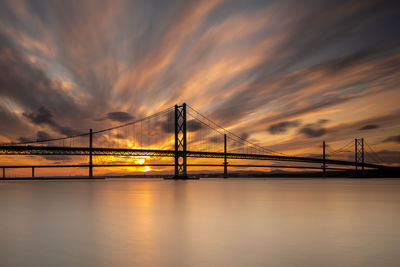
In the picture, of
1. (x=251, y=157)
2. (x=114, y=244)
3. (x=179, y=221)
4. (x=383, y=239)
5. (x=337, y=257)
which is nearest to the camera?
(x=337, y=257)

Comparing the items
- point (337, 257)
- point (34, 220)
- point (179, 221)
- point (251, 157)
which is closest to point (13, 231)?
point (34, 220)

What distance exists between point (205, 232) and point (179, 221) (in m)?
1.84

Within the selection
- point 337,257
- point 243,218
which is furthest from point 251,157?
point 337,257

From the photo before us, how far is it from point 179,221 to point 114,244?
10.0 feet

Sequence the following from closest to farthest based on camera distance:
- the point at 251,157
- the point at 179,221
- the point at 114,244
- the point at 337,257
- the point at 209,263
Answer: the point at 209,263
the point at 337,257
the point at 114,244
the point at 179,221
the point at 251,157

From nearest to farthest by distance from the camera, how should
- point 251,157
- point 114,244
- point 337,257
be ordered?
point 337,257
point 114,244
point 251,157

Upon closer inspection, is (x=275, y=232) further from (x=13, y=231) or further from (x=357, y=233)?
(x=13, y=231)

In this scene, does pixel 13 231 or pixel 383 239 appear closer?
pixel 383 239

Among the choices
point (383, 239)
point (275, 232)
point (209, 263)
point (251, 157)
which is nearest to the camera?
point (209, 263)

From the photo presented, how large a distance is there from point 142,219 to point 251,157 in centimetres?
5684

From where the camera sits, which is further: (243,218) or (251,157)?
(251,157)

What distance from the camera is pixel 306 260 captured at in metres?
4.47

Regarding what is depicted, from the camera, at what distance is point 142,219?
29.3 ft

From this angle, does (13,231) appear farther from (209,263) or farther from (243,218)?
(243,218)
